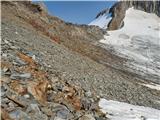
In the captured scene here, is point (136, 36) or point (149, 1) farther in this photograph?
point (149, 1)

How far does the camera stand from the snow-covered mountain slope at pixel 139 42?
51.9m

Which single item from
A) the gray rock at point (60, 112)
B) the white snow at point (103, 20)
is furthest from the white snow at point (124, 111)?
the white snow at point (103, 20)

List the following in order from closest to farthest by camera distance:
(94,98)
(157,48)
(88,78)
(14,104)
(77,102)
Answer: (14,104)
(77,102)
(94,98)
(88,78)
(157,48)

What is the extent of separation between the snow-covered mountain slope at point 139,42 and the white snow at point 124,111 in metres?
20.9

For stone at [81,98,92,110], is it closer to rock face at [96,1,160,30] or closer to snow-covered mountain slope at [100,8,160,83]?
snow-covered mountain slope at [100,8,160,83]

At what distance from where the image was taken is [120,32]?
3068 inches

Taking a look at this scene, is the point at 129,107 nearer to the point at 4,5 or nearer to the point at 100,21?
the point at 4,5

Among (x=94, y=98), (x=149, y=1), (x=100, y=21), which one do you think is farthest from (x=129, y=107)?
(x=149, y=1)

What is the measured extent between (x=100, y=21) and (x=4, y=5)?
46090mm

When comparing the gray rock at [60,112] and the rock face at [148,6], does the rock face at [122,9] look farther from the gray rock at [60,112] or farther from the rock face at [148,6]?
the gray rock at [60,112]

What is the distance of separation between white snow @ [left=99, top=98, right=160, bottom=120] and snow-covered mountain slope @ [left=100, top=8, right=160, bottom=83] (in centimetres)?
2095

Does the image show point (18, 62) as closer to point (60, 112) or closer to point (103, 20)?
point (60, 112)

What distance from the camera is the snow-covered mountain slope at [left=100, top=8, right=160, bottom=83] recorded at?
170 feet

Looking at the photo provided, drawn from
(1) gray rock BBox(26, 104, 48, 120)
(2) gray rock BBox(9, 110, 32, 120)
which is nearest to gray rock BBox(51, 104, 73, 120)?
(1) gray rock BBox(26, 104, 48, 120)
